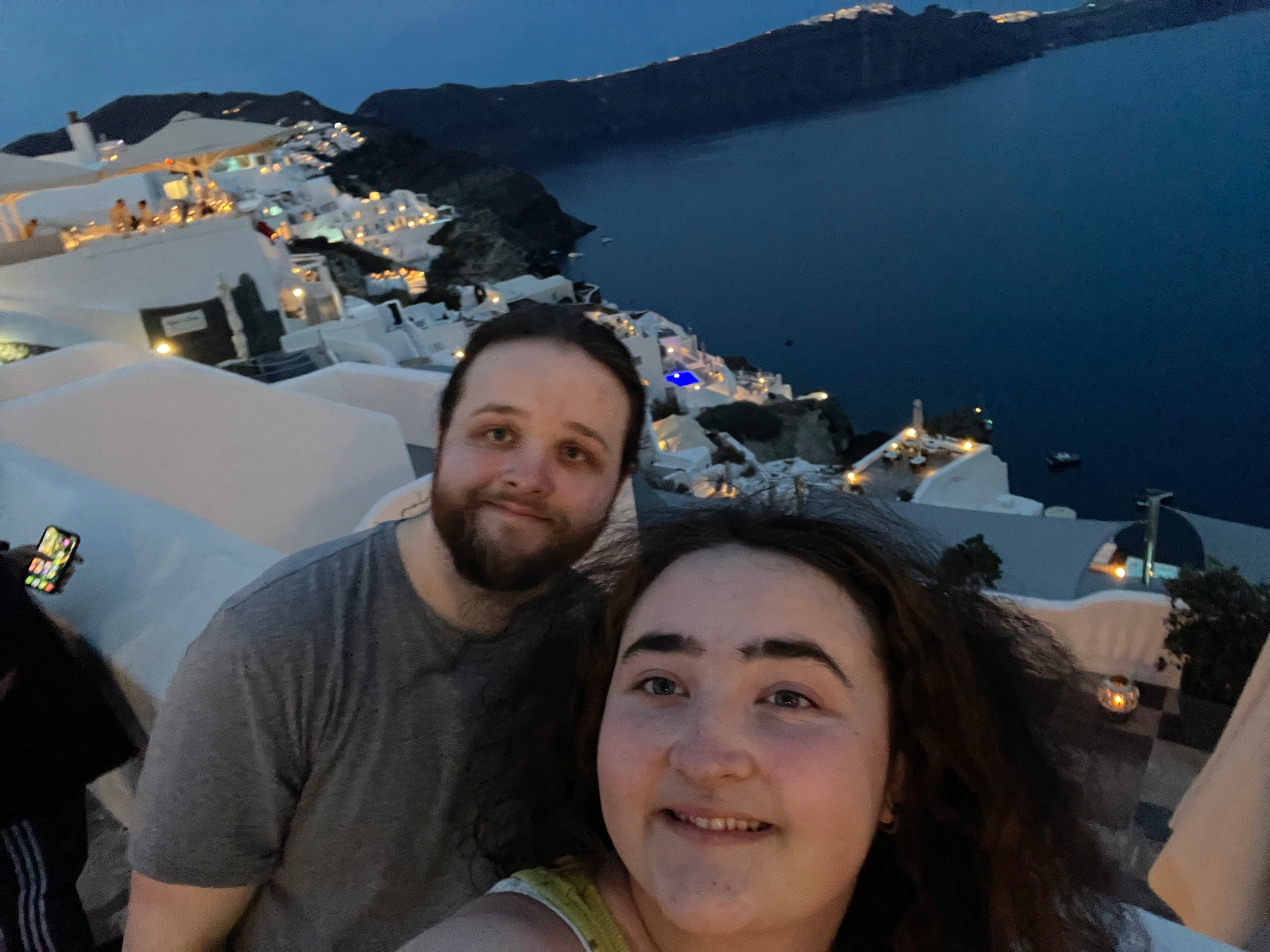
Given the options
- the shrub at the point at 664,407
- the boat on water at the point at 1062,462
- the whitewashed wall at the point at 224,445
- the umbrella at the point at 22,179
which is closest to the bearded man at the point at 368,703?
the whitewashed wall at the point at 224,445

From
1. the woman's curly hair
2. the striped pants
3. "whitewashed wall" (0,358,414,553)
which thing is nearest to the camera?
the woman's curly hair

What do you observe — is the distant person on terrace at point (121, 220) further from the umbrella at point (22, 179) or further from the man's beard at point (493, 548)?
the man's beard at point (493, 548)

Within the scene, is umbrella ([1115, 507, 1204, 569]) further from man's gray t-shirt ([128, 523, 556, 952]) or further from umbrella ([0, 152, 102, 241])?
umbrella ([0, 152, 102, 241])

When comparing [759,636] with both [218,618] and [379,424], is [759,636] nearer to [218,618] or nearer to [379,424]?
[218,618]

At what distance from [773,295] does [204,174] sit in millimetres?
36266

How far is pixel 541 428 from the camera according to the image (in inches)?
63.7

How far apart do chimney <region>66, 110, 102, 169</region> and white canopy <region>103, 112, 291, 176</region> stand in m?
1.45

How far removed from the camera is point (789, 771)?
40.2 inches

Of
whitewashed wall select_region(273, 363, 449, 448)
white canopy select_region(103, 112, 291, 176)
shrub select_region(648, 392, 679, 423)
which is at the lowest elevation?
shrub select_region(648, 392, 679, 423)

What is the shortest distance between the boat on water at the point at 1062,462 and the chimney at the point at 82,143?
3023cm

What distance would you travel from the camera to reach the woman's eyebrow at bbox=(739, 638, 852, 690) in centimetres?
112

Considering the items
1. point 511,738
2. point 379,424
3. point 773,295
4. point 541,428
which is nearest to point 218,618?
point 511,738

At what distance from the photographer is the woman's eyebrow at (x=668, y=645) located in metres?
1.14

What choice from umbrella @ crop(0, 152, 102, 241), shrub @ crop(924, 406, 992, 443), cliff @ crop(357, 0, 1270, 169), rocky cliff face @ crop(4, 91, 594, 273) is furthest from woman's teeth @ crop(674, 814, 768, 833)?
cliff @ crop(357, 0, 1270, 169)
